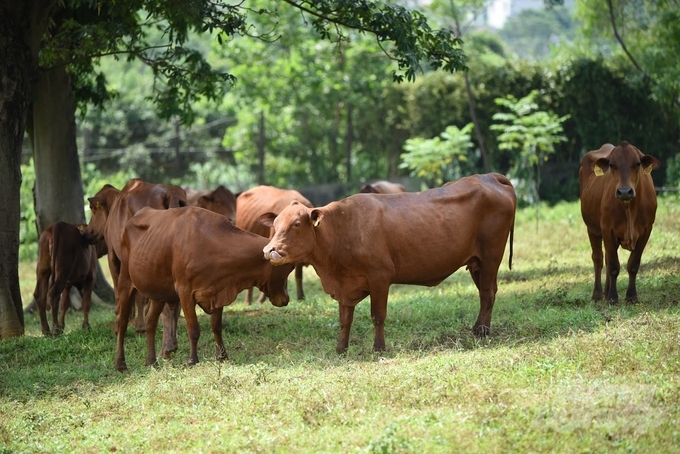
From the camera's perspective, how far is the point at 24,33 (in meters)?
13.1

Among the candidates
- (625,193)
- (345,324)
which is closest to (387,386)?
(345,324)

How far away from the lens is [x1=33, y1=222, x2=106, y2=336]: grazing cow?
1305cm

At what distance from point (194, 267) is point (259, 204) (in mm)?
6261

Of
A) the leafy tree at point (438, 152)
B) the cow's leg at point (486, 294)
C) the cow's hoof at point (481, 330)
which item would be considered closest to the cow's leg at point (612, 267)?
the cow's leg at point (486, 294)

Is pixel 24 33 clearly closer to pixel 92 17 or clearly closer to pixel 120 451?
pixel 92 17

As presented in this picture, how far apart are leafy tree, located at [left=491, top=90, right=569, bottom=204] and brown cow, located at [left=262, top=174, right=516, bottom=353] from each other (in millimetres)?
9951

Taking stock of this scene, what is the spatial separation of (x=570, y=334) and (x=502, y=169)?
15997 millimetres

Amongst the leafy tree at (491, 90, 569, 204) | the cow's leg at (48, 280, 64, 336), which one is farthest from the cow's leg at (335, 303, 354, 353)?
the leafy tree at (491, 90, 569, 204)

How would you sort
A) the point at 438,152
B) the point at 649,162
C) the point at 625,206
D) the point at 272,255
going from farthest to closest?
the point at 438,152 → the point at 649,162 → the point at 625,206 → the point at 272,255

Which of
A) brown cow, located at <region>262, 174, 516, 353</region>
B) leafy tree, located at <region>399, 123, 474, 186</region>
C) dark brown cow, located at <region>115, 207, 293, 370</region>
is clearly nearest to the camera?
brown cow, located at <region>262, 174, 516, 353</region>

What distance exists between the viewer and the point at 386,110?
28.1 m

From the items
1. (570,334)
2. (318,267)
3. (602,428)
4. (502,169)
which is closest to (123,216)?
(318,267)

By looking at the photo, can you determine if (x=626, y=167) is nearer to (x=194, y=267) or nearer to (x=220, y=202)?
(x=194, y=267)

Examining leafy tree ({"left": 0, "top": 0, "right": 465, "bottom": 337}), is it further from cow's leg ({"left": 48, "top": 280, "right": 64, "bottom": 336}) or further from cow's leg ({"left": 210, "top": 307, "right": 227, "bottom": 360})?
cow's leg ({"left": 210, "top": 307, "right": 227, "bottom": 360})
